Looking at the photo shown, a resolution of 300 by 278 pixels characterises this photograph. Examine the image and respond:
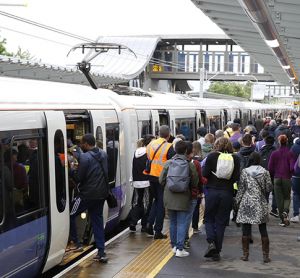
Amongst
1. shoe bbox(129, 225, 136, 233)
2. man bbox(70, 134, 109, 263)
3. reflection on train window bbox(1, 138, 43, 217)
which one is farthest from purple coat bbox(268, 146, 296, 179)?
reflection on train window bbox(1, 138, 43, 217)

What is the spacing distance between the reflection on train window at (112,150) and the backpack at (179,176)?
203 centimetres

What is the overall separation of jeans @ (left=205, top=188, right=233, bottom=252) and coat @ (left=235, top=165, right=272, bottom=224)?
0.54 ft

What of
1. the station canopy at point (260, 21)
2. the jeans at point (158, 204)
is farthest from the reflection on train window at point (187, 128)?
the jeans at point (158, 204)

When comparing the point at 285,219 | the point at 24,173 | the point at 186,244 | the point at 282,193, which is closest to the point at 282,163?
the point at 282,193

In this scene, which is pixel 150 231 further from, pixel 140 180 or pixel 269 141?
pixel 269 141

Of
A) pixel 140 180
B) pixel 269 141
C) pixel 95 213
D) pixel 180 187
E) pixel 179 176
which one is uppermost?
pixel 269 141

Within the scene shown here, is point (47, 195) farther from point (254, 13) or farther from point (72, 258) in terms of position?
point (254, 13)

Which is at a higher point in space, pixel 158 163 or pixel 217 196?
pixel 158 163

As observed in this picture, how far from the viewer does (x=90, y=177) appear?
25.3 feet

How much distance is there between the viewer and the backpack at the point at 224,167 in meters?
7.93

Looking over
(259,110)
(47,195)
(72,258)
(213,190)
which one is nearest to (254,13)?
(213,190)

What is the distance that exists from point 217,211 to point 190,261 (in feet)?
2.48

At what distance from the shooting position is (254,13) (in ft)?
27.1

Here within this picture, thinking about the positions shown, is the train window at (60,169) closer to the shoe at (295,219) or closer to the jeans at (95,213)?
the jeans at (95,213)
